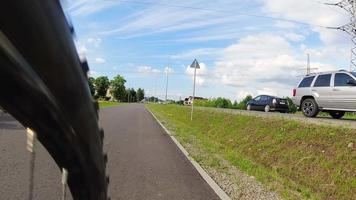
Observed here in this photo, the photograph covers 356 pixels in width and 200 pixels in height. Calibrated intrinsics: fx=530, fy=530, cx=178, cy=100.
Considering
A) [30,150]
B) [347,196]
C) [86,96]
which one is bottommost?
[347,196]

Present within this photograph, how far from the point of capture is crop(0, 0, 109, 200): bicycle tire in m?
0.78

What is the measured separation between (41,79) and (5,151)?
11926mm

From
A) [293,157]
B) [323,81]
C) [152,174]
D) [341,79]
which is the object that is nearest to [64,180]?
[152,174]

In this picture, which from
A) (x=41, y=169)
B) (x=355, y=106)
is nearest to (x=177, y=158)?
(x=41, y=169)

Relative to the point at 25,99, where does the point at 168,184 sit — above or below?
below

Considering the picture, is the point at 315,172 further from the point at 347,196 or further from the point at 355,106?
the point at 355,106

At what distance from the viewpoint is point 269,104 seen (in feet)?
133

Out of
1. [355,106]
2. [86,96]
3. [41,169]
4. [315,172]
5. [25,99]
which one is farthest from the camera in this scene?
[355,106]

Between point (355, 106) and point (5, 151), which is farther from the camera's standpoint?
point (355, 106)

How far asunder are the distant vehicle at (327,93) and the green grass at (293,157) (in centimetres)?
328

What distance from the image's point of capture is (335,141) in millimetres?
13453

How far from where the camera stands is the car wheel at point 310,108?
75.1 feet

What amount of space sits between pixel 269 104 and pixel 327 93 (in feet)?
60.6

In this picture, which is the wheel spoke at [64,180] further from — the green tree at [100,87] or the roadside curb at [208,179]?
the roadside curb at [208,179]
